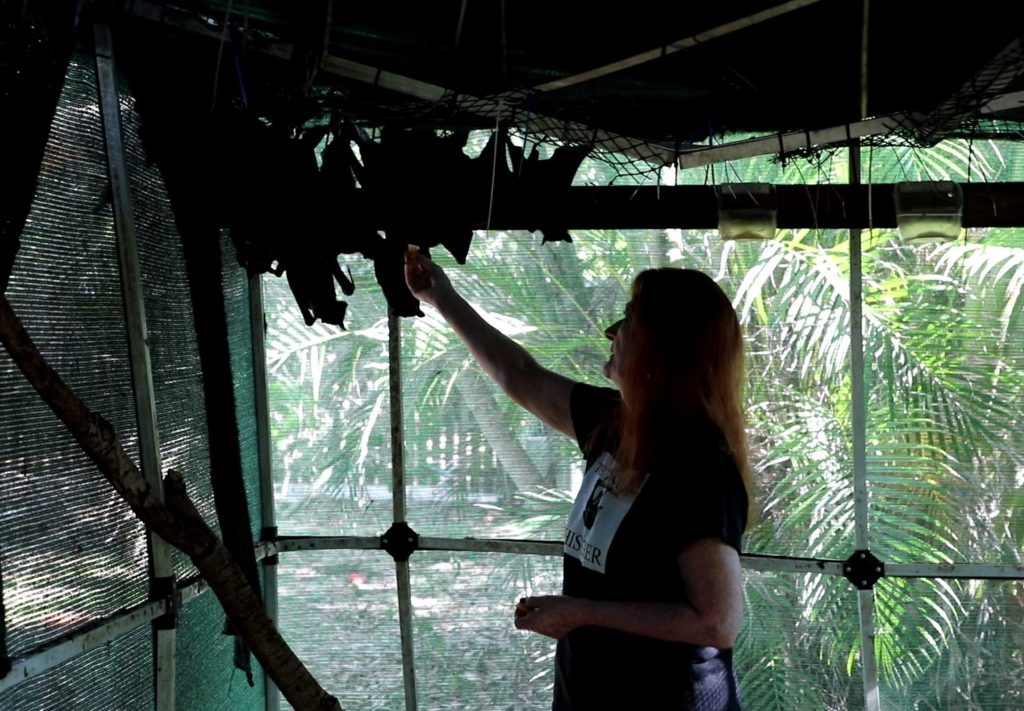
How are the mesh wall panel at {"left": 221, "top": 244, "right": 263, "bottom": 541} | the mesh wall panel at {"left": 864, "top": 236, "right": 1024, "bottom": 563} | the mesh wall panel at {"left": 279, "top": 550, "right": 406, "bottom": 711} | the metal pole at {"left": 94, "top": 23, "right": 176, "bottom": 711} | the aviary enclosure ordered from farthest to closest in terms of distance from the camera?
the mesh wall panel at {"left": 279, "top": 550, "right": 406, "bottom": 711} < the mesh wall panel at {"left": 864, "top": 236, "right": 1024, "bottom": 563} < the mesh wall panel at {"left": 221, "top": 244, "right": 263, "bottom": 541} < the metal pole at {"left": 94, "top": 23, "right": 176, "bottom": 711} < the aviary enclosure

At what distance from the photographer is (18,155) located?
65.0 inches

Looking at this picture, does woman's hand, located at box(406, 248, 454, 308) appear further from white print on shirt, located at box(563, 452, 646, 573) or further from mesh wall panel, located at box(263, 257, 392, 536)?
mesh wall panel, located at box(263, 257, 392, 536)

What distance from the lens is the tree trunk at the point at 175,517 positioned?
1.55 m

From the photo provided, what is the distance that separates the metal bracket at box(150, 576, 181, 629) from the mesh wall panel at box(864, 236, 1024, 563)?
1769 mm

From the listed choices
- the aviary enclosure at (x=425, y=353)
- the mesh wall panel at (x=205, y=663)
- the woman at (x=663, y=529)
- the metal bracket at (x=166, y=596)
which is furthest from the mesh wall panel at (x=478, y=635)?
the woman at (x=663, y=529)

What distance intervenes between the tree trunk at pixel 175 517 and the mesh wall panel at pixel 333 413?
104cm

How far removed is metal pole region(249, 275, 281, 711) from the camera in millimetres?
2854

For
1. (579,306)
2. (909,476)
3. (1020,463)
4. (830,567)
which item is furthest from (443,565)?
(1020,463)

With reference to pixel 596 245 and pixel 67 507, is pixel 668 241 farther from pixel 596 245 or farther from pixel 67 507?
pixel 67 507

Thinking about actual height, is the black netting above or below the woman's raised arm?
below

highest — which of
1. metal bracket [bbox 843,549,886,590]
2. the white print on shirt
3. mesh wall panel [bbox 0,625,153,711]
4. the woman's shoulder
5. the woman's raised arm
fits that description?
the woman's raised arm

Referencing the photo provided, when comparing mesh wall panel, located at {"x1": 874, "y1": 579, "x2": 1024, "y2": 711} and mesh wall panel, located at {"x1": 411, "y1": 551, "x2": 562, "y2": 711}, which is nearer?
mesh wall panel, located at {"x1": 874, "y1": 579, "x2": 1024, "y2": 711}

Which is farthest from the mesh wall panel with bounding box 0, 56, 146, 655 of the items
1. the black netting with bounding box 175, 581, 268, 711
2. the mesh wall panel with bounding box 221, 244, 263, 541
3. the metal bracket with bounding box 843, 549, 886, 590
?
the metal bracket with bounding box 843, 549, 886, 590

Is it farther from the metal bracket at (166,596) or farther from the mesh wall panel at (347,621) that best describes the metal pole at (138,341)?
the mesh wall panel at (347,621)
